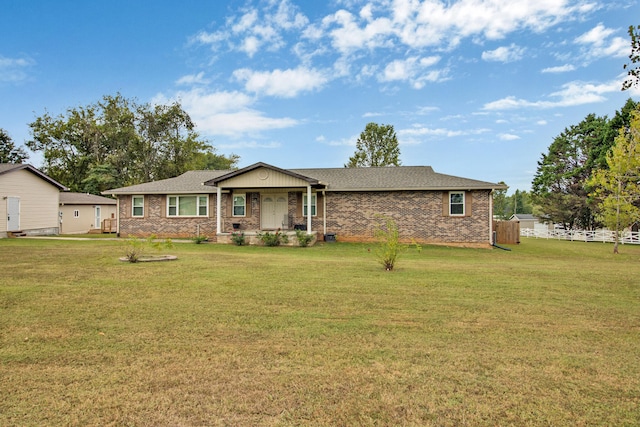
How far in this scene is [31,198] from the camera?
21.8m

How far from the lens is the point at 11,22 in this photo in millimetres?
19297

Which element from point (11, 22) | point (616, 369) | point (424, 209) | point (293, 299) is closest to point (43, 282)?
point (293, 299)

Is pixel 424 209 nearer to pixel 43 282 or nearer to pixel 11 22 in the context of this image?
pixel 43 282

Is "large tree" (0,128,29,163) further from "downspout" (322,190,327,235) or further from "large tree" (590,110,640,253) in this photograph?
"large tree" (590,110,640,253)

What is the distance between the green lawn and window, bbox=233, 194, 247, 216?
1268 cm

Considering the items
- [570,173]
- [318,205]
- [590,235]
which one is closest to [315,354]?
[318,205]

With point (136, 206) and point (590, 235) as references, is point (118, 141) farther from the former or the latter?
point (590, 235)

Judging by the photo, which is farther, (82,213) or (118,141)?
(118,141)

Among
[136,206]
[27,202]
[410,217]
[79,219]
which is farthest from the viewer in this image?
[79,219]

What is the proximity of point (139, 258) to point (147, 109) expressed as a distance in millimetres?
31579

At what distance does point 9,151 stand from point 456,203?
47.6 m

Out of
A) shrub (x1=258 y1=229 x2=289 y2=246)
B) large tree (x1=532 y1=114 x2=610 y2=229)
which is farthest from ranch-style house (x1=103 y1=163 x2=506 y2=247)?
large tree (x1=532 y1=114 x2=610 y2=229)

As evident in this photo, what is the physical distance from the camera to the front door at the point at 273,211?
64.5 feet

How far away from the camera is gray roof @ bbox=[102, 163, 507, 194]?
58.2 feet
